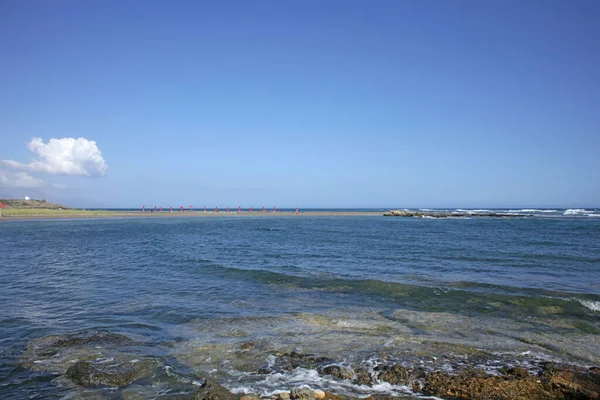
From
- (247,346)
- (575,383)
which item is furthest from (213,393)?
(575,383)

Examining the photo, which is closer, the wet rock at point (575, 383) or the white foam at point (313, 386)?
the wet rock at point (575, 383)

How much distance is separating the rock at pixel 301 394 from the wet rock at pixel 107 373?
3.23 m

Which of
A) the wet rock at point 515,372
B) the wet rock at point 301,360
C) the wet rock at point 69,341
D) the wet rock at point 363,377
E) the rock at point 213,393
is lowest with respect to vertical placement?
the wet rock at point 301,360

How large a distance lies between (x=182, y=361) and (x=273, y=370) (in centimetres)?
219

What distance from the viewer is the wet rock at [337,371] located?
24.3 feet

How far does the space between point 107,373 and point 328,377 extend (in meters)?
4.46

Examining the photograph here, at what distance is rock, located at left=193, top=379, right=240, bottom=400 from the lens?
6410mm

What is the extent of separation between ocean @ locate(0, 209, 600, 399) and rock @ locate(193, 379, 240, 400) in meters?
0.28

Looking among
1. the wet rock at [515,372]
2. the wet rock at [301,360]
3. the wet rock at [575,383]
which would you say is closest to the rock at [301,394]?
the wet rock at [301,360]

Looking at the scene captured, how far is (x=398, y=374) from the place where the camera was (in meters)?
7.38

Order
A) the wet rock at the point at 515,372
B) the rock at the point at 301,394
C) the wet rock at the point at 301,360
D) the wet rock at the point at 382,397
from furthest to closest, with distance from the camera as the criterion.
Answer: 1. the wet rock at the point at 301,360
2. the wet rock at the point at 515,372
3. the wet rock at the point at 382,397
4. the rock at the point at 301,394

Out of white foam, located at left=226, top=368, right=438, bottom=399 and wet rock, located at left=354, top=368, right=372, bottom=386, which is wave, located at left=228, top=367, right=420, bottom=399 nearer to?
white foam, located at left=226, top=368, right=438, bottom=399

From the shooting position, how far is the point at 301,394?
639cm

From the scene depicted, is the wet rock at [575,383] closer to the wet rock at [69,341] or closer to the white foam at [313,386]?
the white foam at [313,386]
